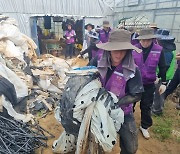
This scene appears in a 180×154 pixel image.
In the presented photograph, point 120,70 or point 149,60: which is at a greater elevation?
point 120,70

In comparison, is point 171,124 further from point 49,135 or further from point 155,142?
point 49,135

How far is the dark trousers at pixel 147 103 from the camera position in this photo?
371cm

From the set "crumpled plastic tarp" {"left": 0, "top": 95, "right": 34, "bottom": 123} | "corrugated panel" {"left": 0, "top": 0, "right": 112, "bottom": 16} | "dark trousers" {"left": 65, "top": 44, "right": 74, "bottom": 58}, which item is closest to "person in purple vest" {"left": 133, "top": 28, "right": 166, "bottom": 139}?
"crumpled plastic tarp" {"left": 0, "top": 95, "right": 34, "bottom": 123}

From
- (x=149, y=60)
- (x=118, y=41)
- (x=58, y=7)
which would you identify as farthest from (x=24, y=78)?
(x=58, y=7)

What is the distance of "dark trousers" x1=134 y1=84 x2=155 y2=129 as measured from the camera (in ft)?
12.2

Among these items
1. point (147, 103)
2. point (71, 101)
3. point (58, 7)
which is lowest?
point (147, 103)

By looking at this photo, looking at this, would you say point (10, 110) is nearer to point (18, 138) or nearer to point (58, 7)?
point (18, 138)

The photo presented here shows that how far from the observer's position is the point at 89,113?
2.10m

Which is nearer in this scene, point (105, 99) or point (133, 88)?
point (105, 99)

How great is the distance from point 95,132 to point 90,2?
1382 centimetres

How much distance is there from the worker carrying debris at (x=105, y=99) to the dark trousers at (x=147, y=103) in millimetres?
1305

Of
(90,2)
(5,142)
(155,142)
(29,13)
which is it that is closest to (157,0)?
(90,2)

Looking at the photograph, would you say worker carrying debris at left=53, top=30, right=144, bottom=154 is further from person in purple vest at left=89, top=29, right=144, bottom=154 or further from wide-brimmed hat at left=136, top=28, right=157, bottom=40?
wide-brimmed hat at left=136, top=28, right=157, bottom=40

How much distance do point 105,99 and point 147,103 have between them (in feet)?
6.34
